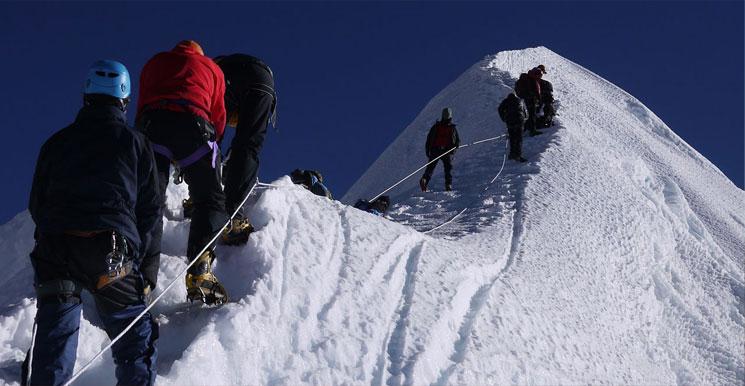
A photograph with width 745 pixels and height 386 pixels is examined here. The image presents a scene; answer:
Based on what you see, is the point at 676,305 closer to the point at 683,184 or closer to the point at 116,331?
the point at 683,184

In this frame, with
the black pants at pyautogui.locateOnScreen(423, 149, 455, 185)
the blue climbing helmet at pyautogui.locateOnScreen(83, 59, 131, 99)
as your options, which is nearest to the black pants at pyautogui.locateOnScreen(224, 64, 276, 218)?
the blue climbing helmet at pyautogui.locateOnScreen(83, 59, 131, 99)

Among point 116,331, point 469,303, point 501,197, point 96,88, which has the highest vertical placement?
point 501,197

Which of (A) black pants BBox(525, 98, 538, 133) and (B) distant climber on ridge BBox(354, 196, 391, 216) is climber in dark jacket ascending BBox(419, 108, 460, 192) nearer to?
(B) distant climber on ridge BBox(354, 196, 391, 216)

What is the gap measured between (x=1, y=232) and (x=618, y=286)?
23.2 ft

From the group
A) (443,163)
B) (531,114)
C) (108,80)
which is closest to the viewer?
(108,80)

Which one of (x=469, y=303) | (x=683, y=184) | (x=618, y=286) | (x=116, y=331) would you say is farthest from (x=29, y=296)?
(x=683, y=184)

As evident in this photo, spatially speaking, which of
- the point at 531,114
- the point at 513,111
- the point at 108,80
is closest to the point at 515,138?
the point at 513,111

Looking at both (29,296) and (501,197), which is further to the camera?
(501,197)

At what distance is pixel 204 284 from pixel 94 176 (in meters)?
1.40

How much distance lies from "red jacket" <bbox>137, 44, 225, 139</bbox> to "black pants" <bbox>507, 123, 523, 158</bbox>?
32.6 ft

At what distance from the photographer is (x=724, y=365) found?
850 centimetres

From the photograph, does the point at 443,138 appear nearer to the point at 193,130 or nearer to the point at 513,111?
the point at 513,111

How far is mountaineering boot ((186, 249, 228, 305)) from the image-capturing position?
452cm

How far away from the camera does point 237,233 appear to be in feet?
17.0
